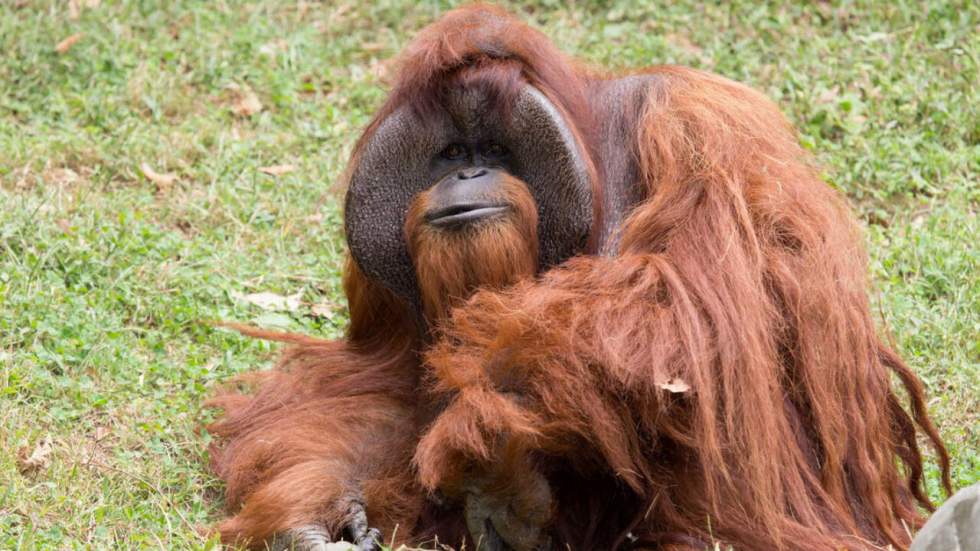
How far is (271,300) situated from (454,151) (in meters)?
1.56

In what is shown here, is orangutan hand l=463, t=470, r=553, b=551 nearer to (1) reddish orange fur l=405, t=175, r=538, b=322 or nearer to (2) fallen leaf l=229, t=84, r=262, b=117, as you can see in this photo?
(1) reddish orange fur l=405, t=175, r=538, b=322

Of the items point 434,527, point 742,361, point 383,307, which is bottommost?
point 434,527

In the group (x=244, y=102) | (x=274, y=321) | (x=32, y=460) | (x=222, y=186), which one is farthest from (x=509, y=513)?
(x=244, y=102)

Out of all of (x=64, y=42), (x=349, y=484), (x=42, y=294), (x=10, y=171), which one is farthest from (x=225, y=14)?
(x=349, y=484)

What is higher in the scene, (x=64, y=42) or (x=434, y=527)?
(x=64, y=42)

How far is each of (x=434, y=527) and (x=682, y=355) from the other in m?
0.88

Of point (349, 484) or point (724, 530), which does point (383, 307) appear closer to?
point (349, 484)

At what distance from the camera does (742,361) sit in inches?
130

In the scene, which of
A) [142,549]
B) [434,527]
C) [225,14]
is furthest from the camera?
[225,14]

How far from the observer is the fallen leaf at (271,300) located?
5.11 meters

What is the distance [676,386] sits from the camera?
10.6 ft

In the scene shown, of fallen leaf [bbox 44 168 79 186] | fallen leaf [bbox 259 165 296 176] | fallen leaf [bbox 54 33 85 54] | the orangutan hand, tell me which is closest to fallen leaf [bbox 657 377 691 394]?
the orangutan hand

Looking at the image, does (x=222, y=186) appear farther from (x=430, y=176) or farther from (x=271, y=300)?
(x=430, y=176)

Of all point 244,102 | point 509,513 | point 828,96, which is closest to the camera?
point 509,513
